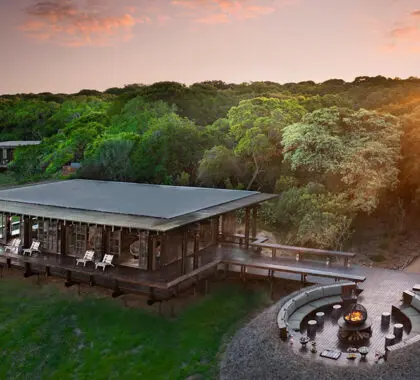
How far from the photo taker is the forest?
30078mm

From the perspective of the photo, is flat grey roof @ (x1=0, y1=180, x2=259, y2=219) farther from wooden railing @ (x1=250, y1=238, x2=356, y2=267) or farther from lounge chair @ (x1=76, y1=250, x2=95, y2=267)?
wooden railing @ (x1=250, y1=238, x2=356, y2=267)

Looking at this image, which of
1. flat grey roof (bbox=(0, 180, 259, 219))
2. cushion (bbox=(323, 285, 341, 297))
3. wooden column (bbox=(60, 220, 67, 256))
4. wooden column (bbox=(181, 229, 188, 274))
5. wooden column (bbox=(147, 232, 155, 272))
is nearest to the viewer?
cushion (bbox=(323, 285, 341, 297))

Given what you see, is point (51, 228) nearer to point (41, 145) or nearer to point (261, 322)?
point (261, 322)

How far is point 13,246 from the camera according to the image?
73.5 ft

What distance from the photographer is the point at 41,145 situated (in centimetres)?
5144

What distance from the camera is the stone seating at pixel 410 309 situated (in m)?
16.5

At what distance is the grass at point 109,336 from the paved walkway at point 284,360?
1010 millimetres

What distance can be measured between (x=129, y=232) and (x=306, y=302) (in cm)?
741

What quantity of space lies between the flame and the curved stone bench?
1619 millimetres

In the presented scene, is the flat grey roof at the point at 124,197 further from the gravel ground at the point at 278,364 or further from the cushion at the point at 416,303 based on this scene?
the cushion at the point at 416,303

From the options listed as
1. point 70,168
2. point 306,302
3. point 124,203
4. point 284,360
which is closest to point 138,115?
point 70,168

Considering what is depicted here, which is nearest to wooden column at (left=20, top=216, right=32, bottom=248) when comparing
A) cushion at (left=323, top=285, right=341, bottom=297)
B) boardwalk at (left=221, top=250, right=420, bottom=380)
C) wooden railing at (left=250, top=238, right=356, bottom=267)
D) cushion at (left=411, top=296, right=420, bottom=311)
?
wooden railing at (left=250, top=238, right=356, bottom=267)

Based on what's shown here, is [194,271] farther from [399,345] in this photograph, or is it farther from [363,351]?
[399,345]

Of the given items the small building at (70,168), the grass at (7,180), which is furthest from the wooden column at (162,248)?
the grass at (7,180)
